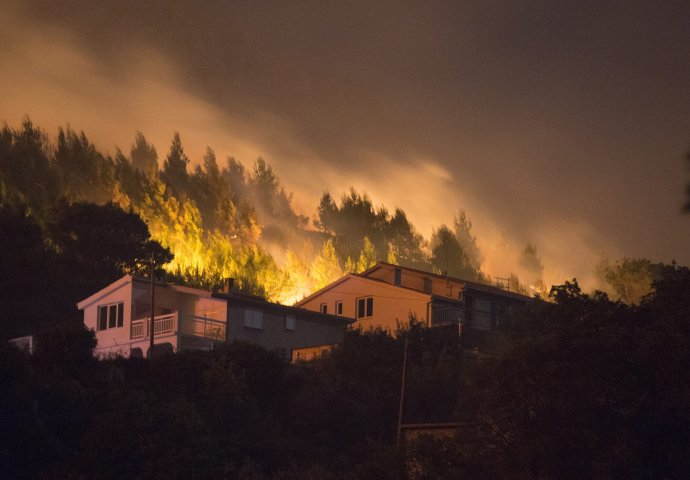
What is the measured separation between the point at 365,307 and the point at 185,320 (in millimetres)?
16030

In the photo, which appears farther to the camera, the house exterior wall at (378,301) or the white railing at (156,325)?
the house exterior wall at (378,301)

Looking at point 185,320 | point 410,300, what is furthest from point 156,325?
point 410,300

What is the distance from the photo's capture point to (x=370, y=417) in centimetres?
4544

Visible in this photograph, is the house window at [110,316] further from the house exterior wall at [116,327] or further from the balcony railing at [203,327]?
the balcony railing at [203,327]

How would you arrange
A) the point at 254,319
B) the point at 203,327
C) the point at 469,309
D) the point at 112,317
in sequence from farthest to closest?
the point at 469,309
the point at 112,317
the point at 254,319
the point at 203,327

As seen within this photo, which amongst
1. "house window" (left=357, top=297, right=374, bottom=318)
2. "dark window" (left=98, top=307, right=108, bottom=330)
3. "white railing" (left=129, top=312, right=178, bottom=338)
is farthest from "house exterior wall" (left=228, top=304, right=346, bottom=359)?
"dark window" (left=98, top=307, right=108, bottom=330)

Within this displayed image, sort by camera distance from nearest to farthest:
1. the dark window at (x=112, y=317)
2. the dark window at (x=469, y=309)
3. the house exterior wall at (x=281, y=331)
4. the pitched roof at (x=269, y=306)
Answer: the pitched roof at (x=269, y=306) < the house exterior wall at (x=281, y=331) < the dark window at (x=112, y=317) < the dark window at (x=469, y=309)

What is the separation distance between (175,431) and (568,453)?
12.5 metres

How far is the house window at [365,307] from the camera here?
67.3m

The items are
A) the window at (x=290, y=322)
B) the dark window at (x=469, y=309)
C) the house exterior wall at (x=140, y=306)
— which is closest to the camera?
the house exterior wall at (x=140, y=306)

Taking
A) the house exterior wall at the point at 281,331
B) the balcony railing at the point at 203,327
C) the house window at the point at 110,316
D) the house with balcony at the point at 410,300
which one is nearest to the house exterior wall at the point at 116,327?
the house window at the point at 110,316

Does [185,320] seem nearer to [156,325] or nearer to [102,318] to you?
[156,325]

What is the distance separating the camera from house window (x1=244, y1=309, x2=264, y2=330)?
5741cm

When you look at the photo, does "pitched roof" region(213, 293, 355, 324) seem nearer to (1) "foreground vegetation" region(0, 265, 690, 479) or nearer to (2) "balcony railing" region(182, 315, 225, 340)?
(2) "balcony railing" region(182, 315, 225, 340)
